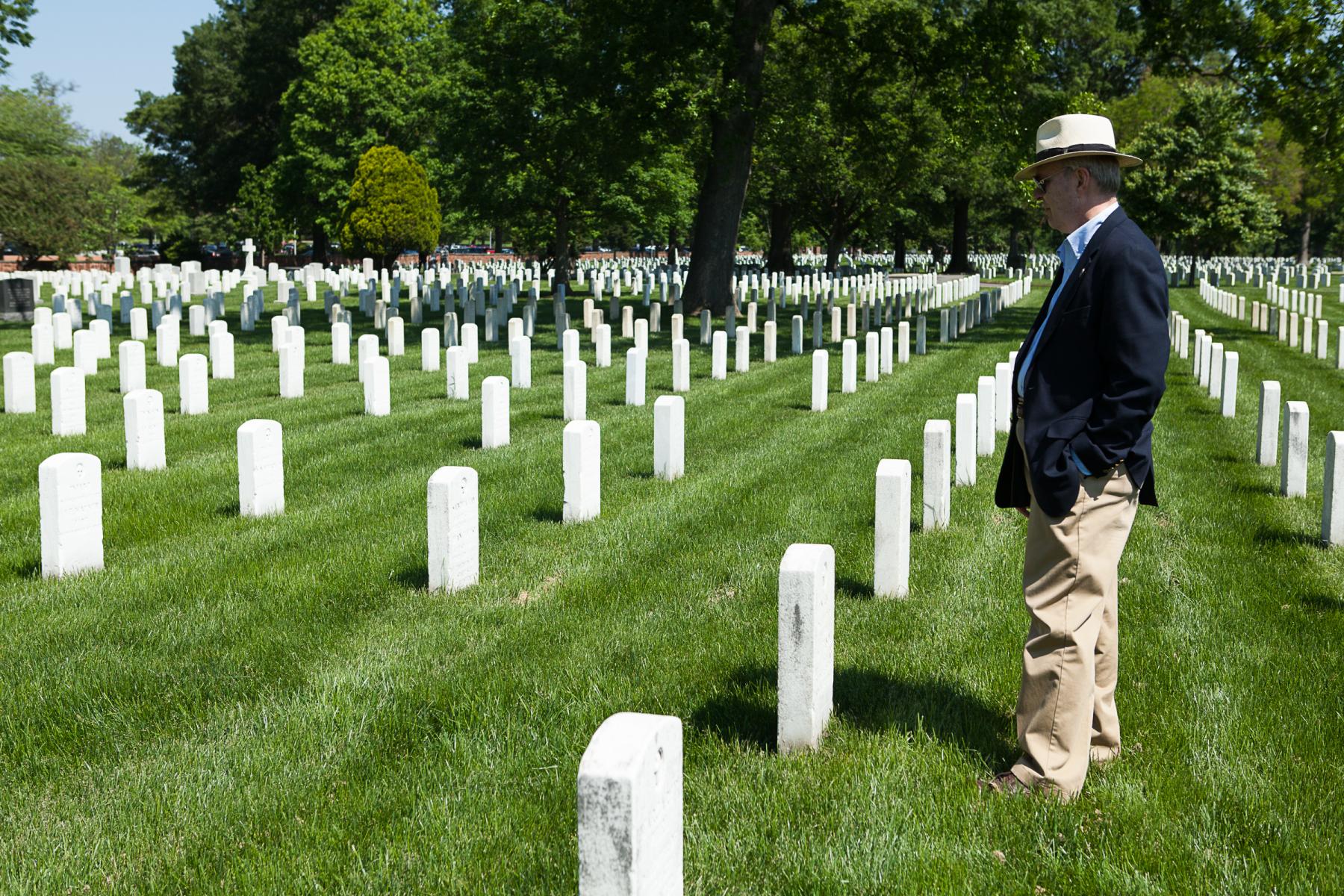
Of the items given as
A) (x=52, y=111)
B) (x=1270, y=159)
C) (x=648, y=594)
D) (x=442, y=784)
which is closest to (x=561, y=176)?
(x=648, y=594)

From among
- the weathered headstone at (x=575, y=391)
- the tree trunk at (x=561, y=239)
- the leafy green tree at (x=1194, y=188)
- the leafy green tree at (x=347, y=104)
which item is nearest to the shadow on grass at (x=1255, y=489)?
the weathered headstone at (x=575, y=391)

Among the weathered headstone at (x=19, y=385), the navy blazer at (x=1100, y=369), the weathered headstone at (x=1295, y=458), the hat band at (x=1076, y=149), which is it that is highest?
the hat band at (x=1076, y=149)

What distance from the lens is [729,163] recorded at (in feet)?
87.9

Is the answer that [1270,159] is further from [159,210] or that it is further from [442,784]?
[442,784]

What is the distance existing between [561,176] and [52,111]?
42.4 m

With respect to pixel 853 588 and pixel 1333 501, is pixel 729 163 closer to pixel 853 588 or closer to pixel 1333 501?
pixel 1333 501

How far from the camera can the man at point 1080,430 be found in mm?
4285

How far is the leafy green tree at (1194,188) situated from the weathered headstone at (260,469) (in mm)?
51235

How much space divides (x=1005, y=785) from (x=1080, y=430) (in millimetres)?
1324

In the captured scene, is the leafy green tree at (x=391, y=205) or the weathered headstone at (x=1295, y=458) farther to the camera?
the leafy green tree at (x=391, y=205)

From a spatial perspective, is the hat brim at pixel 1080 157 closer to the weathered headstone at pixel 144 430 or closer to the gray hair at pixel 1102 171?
the gray hair at pixel 1102 171

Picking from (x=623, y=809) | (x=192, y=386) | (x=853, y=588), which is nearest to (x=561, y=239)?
(x=192, y=386)

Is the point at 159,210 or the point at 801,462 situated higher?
the point at 159,210

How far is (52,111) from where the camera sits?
6800 cm
